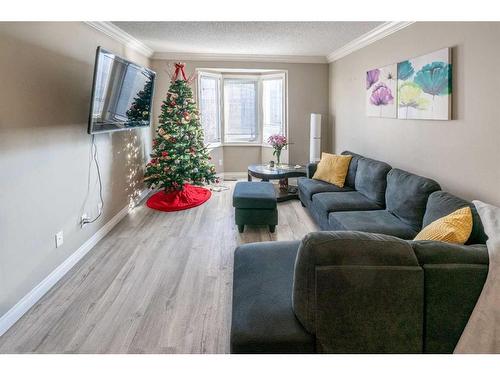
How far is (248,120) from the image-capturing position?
744 cm

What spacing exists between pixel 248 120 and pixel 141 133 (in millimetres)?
2482

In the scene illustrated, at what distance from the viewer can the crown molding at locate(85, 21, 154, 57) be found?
3.92 meters

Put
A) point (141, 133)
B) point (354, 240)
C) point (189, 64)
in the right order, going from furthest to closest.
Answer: point (189, 64) → point (141, 133) → point (354, 240)

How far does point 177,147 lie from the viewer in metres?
5.32

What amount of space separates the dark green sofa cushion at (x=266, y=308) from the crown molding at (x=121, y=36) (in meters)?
3.07

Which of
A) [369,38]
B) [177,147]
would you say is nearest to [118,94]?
[177,147]

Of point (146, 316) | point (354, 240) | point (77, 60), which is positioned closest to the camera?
point (354, 240)

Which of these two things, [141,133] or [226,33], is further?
[141,133]

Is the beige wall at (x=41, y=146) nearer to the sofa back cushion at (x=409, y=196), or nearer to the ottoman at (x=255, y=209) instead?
the ottoman at (x=255, y=209)

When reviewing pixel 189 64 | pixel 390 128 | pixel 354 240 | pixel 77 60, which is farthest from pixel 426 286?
pixel 189 64

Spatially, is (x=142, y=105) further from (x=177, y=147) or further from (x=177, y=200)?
(x=177, y=200)

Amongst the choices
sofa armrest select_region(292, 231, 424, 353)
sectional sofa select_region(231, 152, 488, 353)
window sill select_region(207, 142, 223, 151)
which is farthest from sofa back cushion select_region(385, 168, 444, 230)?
window sill select_region(207, 142, 223, 151)
